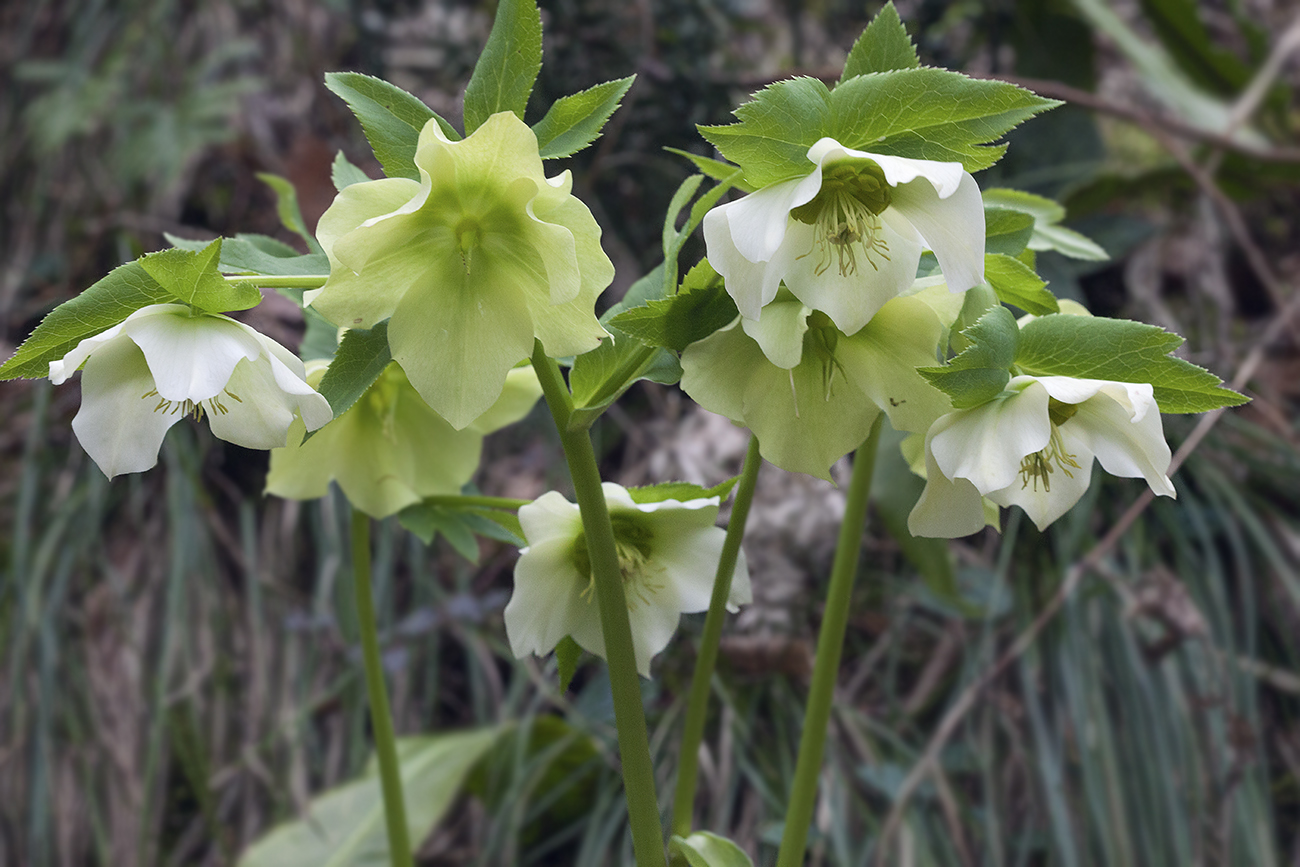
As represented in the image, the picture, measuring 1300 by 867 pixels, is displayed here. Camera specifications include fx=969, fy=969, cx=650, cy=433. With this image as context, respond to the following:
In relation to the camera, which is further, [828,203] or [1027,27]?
[1027,27]

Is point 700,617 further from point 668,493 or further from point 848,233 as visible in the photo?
point 848,233

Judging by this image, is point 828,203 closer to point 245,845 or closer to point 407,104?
point 407,104

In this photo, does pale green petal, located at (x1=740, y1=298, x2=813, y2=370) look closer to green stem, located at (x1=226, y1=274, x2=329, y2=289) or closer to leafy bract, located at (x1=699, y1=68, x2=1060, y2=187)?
leafy bract, located at (x1=699, y1=68, x2=1060, y2=187)

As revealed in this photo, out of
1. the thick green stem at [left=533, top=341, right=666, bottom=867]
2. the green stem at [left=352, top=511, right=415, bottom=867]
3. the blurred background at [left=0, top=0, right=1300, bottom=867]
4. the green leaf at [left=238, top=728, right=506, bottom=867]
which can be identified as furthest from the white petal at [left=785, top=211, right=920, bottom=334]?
the green leaf at [left=238, top=728, right=506, bottom=867]

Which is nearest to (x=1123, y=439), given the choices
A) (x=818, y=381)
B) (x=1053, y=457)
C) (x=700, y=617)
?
(x=1053, y=457)

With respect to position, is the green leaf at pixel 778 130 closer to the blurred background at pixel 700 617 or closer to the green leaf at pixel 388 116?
the green leaf at pixel 388 116

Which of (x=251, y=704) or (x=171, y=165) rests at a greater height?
(x=171, y=165)

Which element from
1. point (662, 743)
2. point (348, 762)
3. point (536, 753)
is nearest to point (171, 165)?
point (348, 762)
